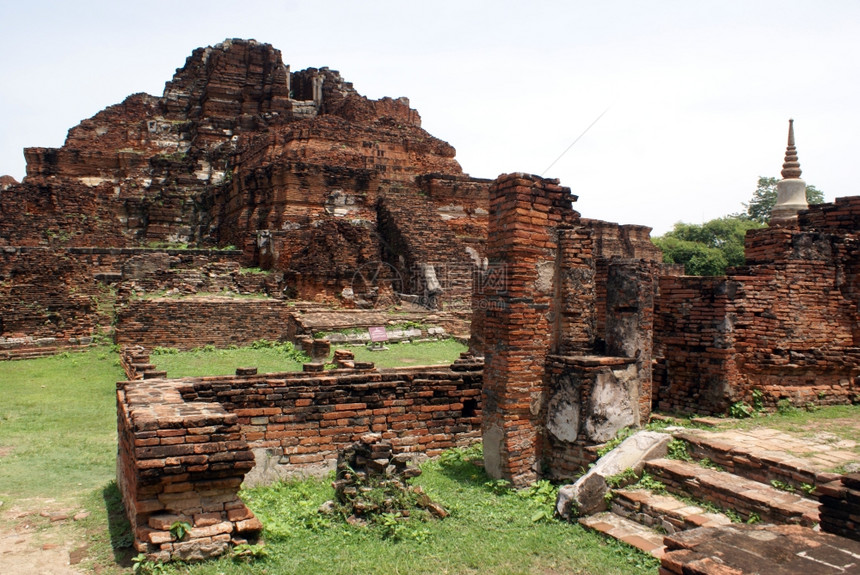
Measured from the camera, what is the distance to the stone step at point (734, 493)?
15.9 ft

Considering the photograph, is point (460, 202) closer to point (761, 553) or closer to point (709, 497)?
point (709, 497)

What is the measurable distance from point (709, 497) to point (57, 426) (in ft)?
26.3

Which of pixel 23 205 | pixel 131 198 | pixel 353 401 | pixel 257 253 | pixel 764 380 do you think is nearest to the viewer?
pixel 353 401

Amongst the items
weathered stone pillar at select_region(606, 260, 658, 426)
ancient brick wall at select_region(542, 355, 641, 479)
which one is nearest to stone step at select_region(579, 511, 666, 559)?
ancient brick wall at select_region(542, 355, 641, 479)

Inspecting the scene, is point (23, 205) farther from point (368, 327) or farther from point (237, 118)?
point (368, 327)

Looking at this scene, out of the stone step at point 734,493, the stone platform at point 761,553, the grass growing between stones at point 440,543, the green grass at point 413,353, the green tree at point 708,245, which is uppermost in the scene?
the green tree at point 708,245

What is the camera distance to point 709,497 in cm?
541

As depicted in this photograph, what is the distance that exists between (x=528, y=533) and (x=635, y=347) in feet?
8.35

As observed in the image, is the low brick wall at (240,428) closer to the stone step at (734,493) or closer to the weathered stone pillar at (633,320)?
the weathered stone pillar at (633,320)

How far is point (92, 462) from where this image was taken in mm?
7305

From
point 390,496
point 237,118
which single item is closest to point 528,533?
point 390,496

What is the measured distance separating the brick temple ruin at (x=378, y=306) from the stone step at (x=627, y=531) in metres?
0.85

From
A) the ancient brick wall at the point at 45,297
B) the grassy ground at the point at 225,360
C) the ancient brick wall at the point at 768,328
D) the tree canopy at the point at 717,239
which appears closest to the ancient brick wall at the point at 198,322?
the grassy ground at the point at 225,360

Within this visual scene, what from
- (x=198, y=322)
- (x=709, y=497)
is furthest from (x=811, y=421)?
(x=198, y=322)
